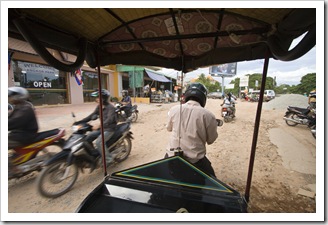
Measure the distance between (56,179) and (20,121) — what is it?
3.30 feet

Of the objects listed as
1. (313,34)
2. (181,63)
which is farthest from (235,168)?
(313,34)

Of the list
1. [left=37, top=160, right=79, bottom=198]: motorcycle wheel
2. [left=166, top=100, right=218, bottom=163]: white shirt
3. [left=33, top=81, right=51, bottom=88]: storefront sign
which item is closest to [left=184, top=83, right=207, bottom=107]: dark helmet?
[left=166, top=100, right=218, bottom=163]: white shirt

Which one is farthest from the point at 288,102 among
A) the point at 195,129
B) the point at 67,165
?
the point at 67,165

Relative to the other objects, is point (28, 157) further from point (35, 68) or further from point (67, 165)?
point (35, 68)

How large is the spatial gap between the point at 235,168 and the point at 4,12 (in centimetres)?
402

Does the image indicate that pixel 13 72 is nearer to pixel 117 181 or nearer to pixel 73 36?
pixel 73 36

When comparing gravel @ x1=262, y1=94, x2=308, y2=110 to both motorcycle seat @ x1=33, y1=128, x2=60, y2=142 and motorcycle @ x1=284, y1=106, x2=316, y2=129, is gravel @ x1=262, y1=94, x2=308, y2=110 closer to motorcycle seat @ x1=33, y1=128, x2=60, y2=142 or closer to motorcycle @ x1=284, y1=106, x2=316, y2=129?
motorcycle @ x1=284, y1=106, x2=316, y2=129

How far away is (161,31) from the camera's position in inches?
79.7

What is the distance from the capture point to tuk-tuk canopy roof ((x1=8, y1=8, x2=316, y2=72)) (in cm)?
130

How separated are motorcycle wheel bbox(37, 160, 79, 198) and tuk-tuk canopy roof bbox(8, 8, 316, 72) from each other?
1559 mm

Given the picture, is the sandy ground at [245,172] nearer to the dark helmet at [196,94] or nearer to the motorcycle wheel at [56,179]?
the motorcycle wheel at [56,179]

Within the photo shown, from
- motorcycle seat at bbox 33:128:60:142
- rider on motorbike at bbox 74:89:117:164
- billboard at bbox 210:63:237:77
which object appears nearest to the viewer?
motorcycle seat at bbox 33:128:60:142

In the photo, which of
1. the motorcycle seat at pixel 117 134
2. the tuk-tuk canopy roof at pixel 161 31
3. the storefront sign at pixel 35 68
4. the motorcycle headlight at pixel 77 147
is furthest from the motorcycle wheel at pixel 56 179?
the storefront sign at pixel 35 68

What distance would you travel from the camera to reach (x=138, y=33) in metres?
2.09
